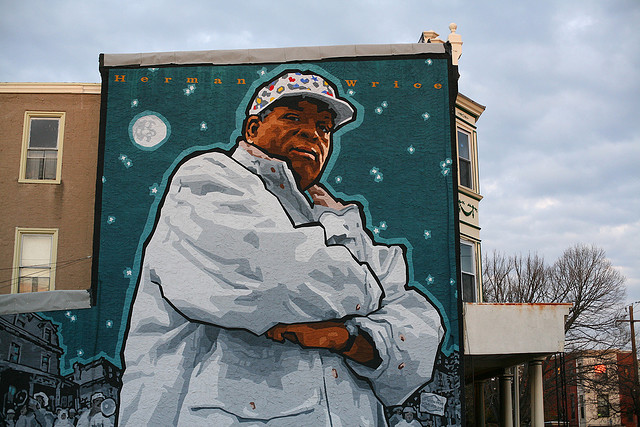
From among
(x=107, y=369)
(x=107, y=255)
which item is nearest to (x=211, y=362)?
(x=107, y=369)

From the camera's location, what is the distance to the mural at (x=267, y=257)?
14062 mm

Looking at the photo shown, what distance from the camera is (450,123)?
49.6 ft

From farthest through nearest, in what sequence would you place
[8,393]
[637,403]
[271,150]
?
[637,403], [271,150], [8,393]

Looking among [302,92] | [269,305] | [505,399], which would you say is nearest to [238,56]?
[302,92]

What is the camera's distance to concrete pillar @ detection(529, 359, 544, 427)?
15531 mm

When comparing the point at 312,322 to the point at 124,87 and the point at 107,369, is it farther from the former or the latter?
the point at 124,87

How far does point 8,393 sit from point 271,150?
7.38 meters

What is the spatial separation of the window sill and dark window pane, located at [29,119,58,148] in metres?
3.55

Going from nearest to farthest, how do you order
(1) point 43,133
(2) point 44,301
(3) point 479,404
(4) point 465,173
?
(2) point 44,301
(1) point 43,133
(4) point 465,173
(3) point 479,404

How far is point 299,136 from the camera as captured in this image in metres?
15.2

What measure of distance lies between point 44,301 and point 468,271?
9450 mm

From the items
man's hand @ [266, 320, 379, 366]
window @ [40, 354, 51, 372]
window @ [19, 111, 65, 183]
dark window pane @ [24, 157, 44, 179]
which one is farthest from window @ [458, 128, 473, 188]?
window @ [40, 354, 51, 372]

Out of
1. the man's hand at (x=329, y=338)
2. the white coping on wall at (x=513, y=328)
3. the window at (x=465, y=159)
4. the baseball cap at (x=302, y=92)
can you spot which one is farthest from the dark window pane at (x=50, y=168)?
the white coping on wall at (x=513, y=328)

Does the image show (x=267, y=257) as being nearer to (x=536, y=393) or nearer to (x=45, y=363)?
(x=45, y=363)
